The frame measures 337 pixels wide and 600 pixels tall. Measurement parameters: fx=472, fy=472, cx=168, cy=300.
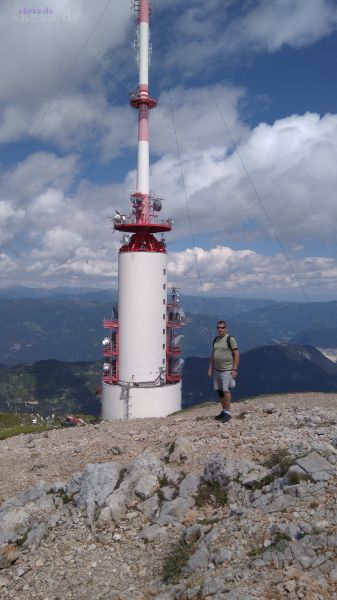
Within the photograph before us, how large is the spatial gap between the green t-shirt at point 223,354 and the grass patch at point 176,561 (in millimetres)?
7535

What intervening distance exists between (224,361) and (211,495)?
19.5 ft

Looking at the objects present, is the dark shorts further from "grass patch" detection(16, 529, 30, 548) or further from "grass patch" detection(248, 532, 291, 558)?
"grass patch" detection(248, 532, 291, 558)

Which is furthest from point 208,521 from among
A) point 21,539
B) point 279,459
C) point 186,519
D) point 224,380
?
point 224,380

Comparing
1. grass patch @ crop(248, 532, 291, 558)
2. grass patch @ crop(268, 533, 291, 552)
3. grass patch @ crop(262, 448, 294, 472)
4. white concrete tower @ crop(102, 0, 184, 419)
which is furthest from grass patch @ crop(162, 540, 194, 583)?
white concrete tower @ crop(102, 0, 184, 419)

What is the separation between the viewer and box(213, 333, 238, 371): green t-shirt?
16.3 metres

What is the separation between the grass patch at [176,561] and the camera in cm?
864

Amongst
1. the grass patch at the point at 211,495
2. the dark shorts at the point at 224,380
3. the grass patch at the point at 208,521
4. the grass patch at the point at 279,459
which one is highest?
the dark shorts at the point at 224,380

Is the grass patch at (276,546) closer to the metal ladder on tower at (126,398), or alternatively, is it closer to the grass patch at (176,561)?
the grass patch at (176,561)

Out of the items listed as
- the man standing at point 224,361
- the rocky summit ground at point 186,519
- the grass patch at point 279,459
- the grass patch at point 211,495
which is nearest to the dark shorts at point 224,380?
the man standing at point 224,361

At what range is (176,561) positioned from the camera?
896 cm

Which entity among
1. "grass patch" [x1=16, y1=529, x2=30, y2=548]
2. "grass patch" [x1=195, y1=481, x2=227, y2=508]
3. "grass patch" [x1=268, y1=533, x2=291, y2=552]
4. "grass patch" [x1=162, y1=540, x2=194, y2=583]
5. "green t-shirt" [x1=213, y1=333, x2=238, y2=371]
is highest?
"green t-shirt" [x1=213, y1=333, x2=238, y2=371]

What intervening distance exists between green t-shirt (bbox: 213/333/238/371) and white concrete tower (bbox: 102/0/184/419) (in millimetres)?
21396

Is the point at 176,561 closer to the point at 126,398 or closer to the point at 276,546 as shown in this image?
the point at 276,546

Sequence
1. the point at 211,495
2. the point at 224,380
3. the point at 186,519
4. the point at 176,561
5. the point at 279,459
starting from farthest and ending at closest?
the point at 224,380
the point at 279,459
the point at 211,495
the point at 186,519
the point at 176,561
